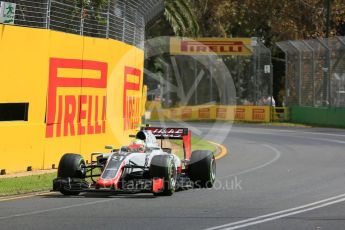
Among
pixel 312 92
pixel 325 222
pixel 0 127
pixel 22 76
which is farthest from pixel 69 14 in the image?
pixel 312 92

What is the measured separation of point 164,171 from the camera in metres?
12.1

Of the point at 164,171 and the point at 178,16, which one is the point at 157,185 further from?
the point at 178,16

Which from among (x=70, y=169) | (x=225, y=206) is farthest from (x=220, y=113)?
(x=225, y=206)

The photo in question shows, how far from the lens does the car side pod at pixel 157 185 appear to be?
12.0m

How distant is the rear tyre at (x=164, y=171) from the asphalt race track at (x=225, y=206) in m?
0.23

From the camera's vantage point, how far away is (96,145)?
63.0 ft

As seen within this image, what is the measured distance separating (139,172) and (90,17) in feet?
27.2

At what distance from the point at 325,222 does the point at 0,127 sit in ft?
26.7

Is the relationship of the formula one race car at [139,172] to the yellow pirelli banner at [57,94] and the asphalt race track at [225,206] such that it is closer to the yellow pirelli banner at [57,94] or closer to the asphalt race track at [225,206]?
the asphalt race track at [225,206]

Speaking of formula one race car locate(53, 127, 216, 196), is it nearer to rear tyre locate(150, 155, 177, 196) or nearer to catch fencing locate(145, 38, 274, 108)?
rear tyre locate(150, 155, 177, 196)

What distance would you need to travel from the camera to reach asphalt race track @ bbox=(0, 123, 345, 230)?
948 centimetres

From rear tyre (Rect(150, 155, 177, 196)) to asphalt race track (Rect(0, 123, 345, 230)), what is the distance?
0.23 m

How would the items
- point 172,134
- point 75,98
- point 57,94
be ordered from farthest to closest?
point 75,98, point 57,94, point 172,134

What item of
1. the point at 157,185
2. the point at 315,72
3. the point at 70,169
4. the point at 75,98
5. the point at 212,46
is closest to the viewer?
the point at 157,185
